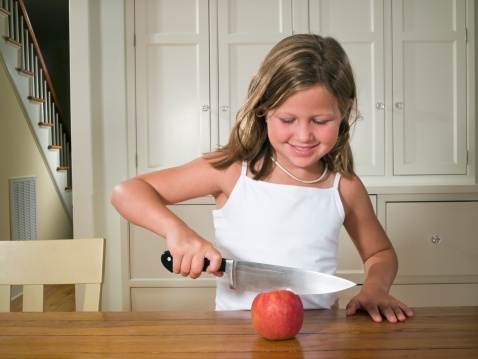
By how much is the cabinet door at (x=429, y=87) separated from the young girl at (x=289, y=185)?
151 cm

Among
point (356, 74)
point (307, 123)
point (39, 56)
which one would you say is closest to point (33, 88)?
point (39, 56)

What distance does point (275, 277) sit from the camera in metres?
0.90

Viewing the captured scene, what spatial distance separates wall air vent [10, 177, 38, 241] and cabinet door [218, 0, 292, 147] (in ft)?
7.66

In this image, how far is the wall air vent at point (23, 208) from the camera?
159 inches

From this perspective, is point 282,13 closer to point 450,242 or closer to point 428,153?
point 428,153

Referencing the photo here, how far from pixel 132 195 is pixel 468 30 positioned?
220cm

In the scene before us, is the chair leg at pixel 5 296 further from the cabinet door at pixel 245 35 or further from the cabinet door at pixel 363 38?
the cabinet door at pixel 363 38

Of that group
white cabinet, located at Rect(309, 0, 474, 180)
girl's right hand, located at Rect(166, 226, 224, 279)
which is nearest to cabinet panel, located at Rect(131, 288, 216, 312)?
white cabinet, located at Rect(309, 0, 474, 180)

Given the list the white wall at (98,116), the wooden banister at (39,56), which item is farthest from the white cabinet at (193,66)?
Result: the wooden banister at (39,56)

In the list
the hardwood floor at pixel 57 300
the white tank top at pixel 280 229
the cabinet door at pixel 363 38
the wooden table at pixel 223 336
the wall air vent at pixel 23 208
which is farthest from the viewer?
the wall air vent at pixel 23 208

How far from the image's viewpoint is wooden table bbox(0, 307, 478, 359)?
735mm

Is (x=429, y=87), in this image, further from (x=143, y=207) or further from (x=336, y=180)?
(x=143, y=207)

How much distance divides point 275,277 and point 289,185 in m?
0.33

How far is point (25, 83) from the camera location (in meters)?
4.41
